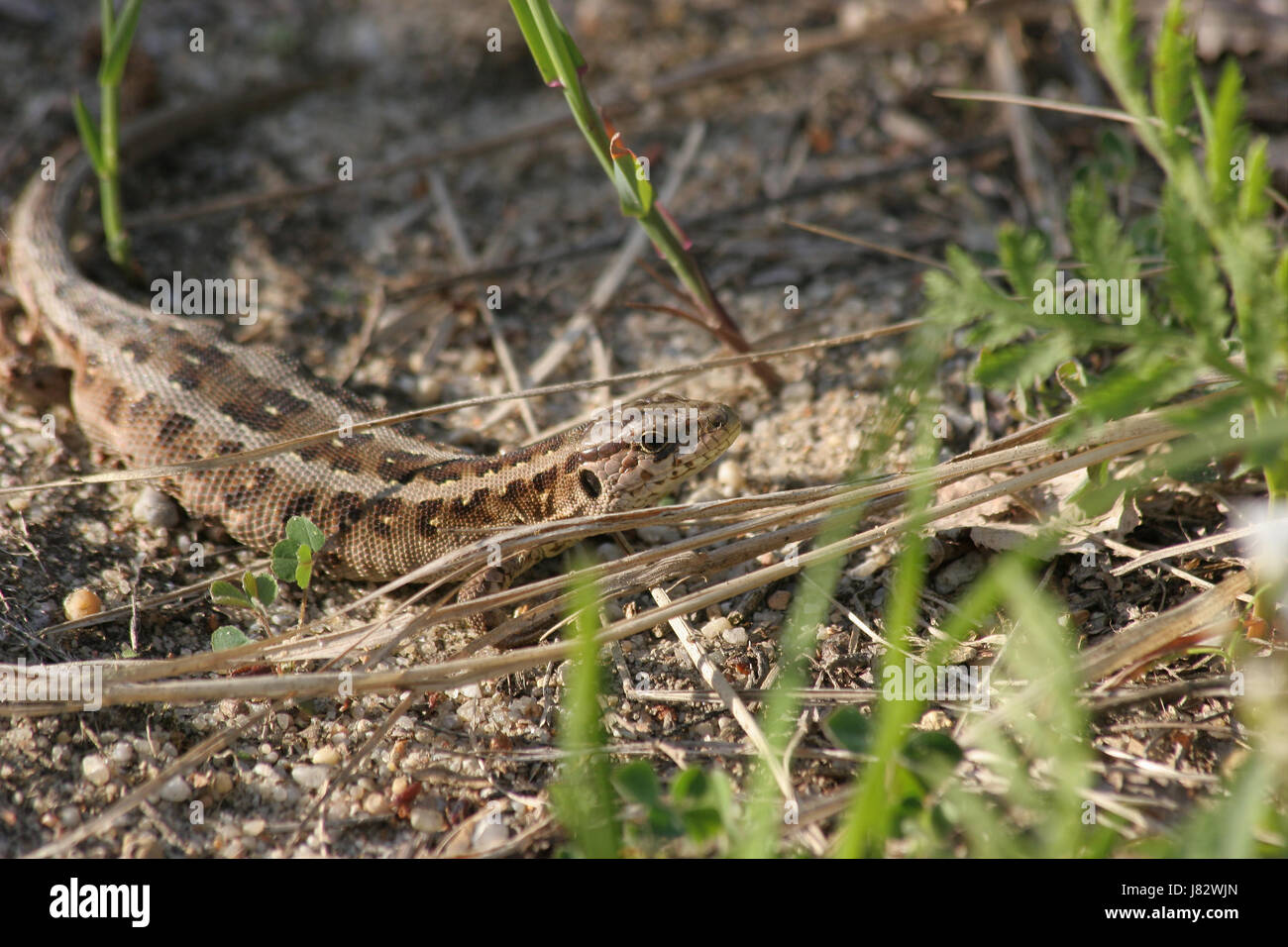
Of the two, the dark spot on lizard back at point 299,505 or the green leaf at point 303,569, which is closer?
the green leaf at point 303,569

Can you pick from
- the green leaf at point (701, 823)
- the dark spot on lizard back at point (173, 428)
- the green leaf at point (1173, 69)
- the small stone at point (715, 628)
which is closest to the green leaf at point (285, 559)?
the dark spot on lizard back at point (173, 428)

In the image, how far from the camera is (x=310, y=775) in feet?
11.4

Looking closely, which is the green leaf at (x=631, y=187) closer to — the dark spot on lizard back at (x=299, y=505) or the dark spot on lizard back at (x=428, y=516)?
the dark spot on lizard back at (x=428, y=516)

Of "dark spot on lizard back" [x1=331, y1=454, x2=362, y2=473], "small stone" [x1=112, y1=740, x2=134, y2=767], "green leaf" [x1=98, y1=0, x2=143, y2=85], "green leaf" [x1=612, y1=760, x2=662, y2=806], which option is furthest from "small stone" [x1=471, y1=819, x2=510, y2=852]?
"green leaf" [x1=98, y1=0, x2=143, y2=85]

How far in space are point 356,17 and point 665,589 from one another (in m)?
5.61

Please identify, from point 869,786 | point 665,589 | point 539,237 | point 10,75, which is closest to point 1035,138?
point 539,237

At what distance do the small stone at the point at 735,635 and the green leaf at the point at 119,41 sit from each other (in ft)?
12.8

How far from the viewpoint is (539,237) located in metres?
6.12

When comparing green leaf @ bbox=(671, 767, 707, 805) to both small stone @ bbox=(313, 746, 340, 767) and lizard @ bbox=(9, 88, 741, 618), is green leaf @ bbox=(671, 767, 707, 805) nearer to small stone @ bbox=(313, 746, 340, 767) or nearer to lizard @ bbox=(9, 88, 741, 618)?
small stone @ bbox=(313, 746, 340, 767)

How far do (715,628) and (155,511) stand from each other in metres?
2.60

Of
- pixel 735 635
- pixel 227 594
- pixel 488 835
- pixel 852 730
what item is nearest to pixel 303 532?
pixel 227 594

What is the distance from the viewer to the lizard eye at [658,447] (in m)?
4.25

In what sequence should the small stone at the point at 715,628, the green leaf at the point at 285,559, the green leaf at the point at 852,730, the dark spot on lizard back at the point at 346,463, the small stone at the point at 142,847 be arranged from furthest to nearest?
the dark spot on lizard back at the point at 346,463
the small stone at the point at 715,628
the green leaf at the point at 285,559
the small stone at the point at 142,847
the green leaf at the point at 852,730

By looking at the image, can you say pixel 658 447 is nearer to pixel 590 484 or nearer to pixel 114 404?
pixel 590 484
